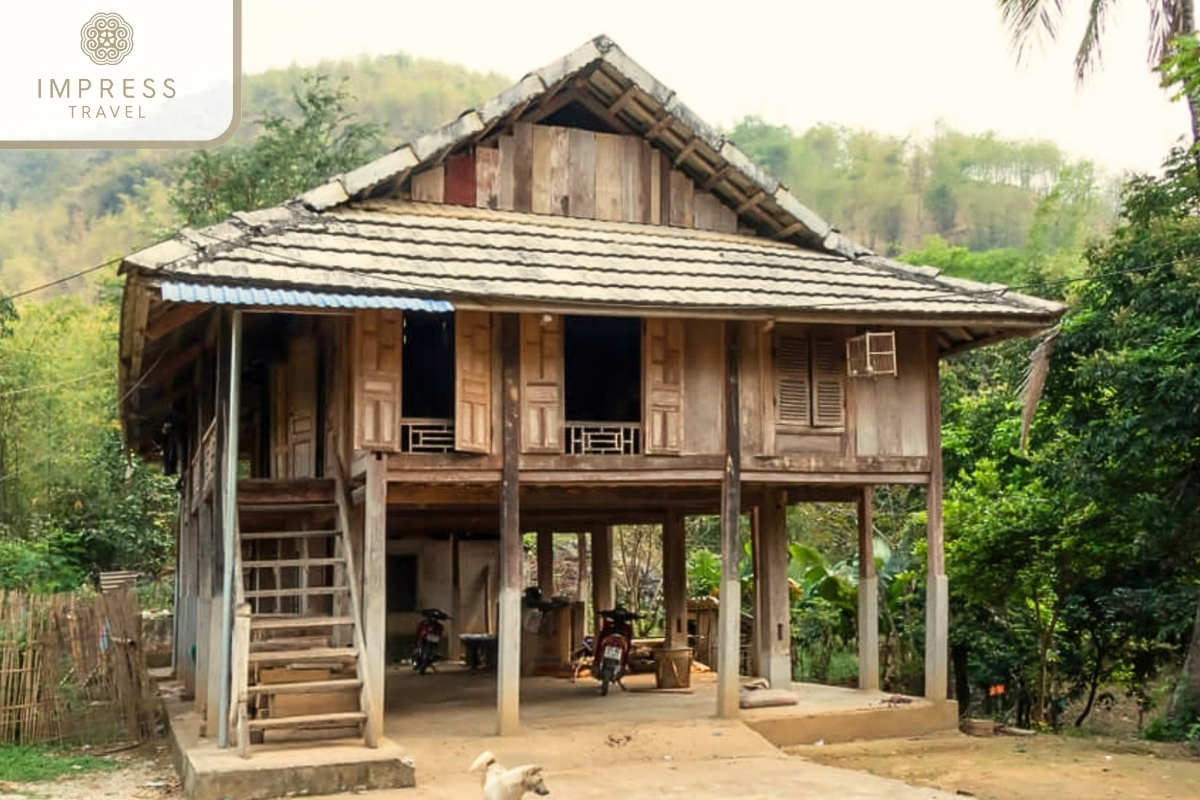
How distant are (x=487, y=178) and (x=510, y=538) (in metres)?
3.96

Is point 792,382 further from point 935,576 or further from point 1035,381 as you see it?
point 1035,381

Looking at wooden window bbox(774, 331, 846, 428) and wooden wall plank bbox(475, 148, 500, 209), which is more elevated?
wooden wall plank bbox(475, 148, 500, 209)

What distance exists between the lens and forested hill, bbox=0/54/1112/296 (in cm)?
5659

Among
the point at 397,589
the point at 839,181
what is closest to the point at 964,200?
the point at 839,181

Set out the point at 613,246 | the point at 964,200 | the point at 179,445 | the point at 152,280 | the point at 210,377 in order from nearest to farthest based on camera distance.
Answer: the point at 152,280 → the point at 613,246 → the point at 210,377 → the point at 179,445 → the point at 964,200

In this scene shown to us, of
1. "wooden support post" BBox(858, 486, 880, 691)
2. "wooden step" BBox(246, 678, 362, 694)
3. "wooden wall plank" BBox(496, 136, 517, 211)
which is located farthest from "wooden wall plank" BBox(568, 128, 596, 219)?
"wooden step" BBox(246, 678, 362, 694)

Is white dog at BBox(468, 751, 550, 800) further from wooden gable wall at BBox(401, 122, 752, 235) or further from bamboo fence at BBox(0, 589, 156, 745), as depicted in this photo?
wooden gable wall at BBox(401, 122, 752, 235)

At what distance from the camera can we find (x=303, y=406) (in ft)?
43.3

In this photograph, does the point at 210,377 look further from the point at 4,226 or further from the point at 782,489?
the point at 4,226

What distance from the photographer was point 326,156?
93.4 feet

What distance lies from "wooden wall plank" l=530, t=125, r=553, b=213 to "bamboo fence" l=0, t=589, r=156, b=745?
6.12 m

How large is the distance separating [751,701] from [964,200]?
5912 centimetres

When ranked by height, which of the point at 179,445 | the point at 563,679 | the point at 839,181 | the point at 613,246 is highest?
the point at 839,181

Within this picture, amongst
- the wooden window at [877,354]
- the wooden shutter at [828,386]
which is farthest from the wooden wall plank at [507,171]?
the wooden window at [877,354]
